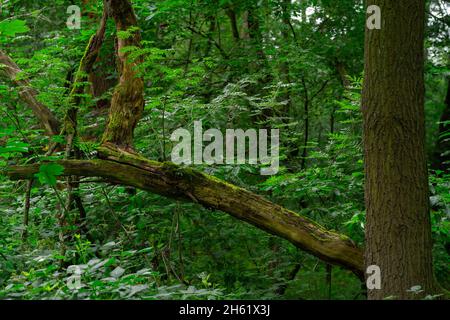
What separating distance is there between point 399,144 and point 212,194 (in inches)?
63.9

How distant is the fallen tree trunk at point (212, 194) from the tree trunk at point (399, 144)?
63cm

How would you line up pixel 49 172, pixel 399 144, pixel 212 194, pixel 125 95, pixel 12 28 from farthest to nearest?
pixel 125 95 < pixel 212 194 < pixel 49 172 < pixel 399 144 < pixel 12 28

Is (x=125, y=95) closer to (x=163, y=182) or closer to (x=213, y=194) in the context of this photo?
(x=163, y=182)

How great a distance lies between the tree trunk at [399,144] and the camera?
14.3ft

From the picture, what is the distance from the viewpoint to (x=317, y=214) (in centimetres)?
650

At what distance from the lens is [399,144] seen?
4.38m

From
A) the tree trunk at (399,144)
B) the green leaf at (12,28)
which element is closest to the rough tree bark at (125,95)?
the green leaf at (12,28)

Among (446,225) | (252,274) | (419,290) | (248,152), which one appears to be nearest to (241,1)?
(248,152)

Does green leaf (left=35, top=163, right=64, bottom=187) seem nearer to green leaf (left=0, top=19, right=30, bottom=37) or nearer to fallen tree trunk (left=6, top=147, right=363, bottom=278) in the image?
fallen tree trunk (left=6, top=147, right=363, bottom=278)

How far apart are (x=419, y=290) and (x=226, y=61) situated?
16.9 ft

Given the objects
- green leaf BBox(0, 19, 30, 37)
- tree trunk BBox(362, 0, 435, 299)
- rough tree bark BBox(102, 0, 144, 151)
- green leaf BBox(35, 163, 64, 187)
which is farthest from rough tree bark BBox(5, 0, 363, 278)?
green leaf BBox(0, 19, 30, 37)

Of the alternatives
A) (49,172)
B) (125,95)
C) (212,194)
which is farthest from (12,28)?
(212,194)

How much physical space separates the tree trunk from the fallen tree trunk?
627mm

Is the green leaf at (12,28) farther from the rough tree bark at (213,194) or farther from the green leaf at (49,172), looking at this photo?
the rough tree bark at (213,194)
